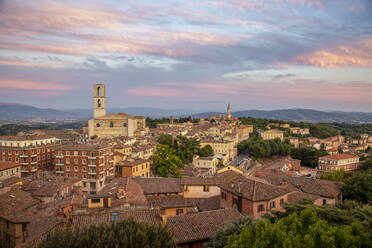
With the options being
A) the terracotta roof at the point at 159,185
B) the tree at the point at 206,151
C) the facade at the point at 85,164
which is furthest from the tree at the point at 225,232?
the tree at the point at 206,151

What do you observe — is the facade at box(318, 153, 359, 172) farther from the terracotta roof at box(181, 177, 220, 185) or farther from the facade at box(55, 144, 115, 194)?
the facade at box(55, 144, 115, 194)

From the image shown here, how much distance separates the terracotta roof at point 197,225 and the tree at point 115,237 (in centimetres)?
317

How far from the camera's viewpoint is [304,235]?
10.6m

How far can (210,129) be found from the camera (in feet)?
317

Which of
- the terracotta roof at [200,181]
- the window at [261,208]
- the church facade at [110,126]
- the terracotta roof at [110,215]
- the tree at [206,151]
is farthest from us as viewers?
the church facade at [110,126]

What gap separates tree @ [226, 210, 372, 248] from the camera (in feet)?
31.7

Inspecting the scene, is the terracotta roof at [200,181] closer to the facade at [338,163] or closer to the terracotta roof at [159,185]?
the terracotta roof at [159,185]

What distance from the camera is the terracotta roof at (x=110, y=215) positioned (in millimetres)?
14969

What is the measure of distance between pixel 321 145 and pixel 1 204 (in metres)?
105

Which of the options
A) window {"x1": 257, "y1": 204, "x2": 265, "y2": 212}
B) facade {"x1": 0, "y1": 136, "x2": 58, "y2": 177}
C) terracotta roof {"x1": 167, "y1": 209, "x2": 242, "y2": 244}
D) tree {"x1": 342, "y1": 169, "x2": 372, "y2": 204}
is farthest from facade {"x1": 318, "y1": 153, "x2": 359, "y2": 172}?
terracotta roof {"x1": 167, "y1": 209, "x2": 242, "y2": 244}

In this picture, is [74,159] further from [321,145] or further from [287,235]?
[321,145]

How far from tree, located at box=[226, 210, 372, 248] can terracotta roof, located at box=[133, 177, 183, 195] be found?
625 inches

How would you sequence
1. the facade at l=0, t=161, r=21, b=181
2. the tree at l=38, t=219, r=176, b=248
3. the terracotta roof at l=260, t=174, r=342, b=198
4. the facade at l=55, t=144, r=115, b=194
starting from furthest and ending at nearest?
the facade at l=55, t=144, r=115, b=194
the facade at l=0, t=161, r=21, b=181
the terracotta roof at l=260, t=174, r=342, b=198
the tree at l=38, t=219, r=176, b=248

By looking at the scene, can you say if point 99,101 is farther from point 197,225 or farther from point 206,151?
point 197,225
